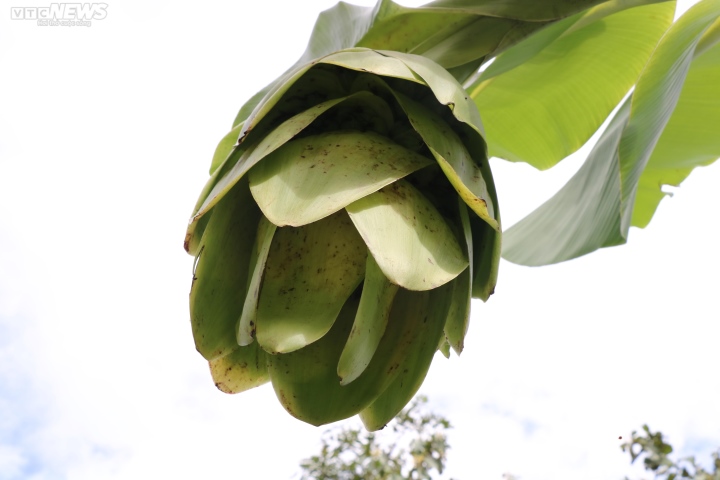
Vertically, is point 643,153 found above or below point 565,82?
below

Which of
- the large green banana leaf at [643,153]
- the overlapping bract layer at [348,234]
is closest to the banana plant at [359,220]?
the overlapping bract layer at [348,234]

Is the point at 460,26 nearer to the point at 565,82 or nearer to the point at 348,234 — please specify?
the point at 348,234

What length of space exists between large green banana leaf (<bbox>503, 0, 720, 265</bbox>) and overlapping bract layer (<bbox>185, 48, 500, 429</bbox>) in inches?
12.4

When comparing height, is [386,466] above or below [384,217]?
above

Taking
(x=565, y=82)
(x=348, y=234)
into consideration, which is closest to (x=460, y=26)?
(x=348, y=234)

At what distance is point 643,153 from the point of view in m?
0.65

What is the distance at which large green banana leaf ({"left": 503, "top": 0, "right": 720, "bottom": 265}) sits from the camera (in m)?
0.64

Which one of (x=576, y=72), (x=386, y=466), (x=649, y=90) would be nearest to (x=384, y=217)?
(x=649, y=90)

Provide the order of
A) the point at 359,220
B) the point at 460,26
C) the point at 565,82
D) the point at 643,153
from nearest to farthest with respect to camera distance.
→ 1. the point at 359,220
2. the point at 460,26
3. the point at 643,153
4. the point at 565,82

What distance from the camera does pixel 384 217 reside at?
1.18 feet

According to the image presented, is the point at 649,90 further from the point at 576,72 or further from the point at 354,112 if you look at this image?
the point at 354,112

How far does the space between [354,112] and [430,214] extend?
3.3 inches

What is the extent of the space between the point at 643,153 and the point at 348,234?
0.38 m

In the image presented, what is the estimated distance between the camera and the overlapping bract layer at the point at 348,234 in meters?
0.36
